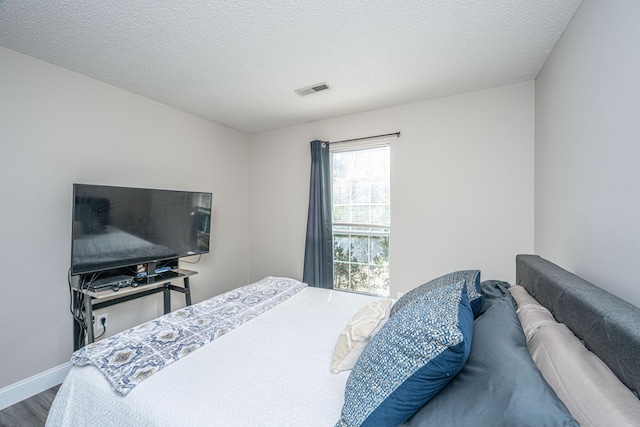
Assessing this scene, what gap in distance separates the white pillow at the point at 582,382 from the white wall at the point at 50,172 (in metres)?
3.10

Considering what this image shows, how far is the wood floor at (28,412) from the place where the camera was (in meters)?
1.71

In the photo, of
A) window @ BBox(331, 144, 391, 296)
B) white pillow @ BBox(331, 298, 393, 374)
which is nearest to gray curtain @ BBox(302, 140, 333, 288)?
window @ BBox(331, 144, 391, 296)

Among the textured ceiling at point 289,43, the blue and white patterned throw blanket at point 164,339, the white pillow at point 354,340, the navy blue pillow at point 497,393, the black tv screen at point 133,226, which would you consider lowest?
the blue and white patterned throw blanket at point 164,339

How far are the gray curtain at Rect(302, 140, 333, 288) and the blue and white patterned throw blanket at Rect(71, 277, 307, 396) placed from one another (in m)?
1.10

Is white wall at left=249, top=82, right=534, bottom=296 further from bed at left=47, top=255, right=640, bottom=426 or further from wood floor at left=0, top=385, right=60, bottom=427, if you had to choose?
wood floor at left=0, top=385, right=60, bottom=427

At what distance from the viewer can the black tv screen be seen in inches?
78.6

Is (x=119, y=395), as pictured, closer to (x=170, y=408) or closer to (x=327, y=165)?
(x=170, y=408)

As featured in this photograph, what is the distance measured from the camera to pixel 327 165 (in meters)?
3.27

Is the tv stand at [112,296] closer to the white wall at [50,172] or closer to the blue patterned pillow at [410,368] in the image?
the white wall at [50,172]

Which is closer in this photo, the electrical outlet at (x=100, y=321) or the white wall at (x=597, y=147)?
the white wall at (x=597, y=147)

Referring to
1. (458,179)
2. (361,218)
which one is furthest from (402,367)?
(361,218)

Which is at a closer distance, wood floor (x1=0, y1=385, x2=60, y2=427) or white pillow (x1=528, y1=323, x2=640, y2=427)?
white pillow (x1=528, y1=323, x2=640, y2=427)

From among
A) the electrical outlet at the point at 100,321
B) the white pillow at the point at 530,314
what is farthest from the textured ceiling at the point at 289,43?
the electrical outlet at the point at 100,321

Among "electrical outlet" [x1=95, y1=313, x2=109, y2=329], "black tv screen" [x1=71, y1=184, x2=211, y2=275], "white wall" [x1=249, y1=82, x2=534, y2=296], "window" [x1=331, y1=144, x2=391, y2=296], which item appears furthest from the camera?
"window" [x1=331, y1=144, x2=391, y2=296]
